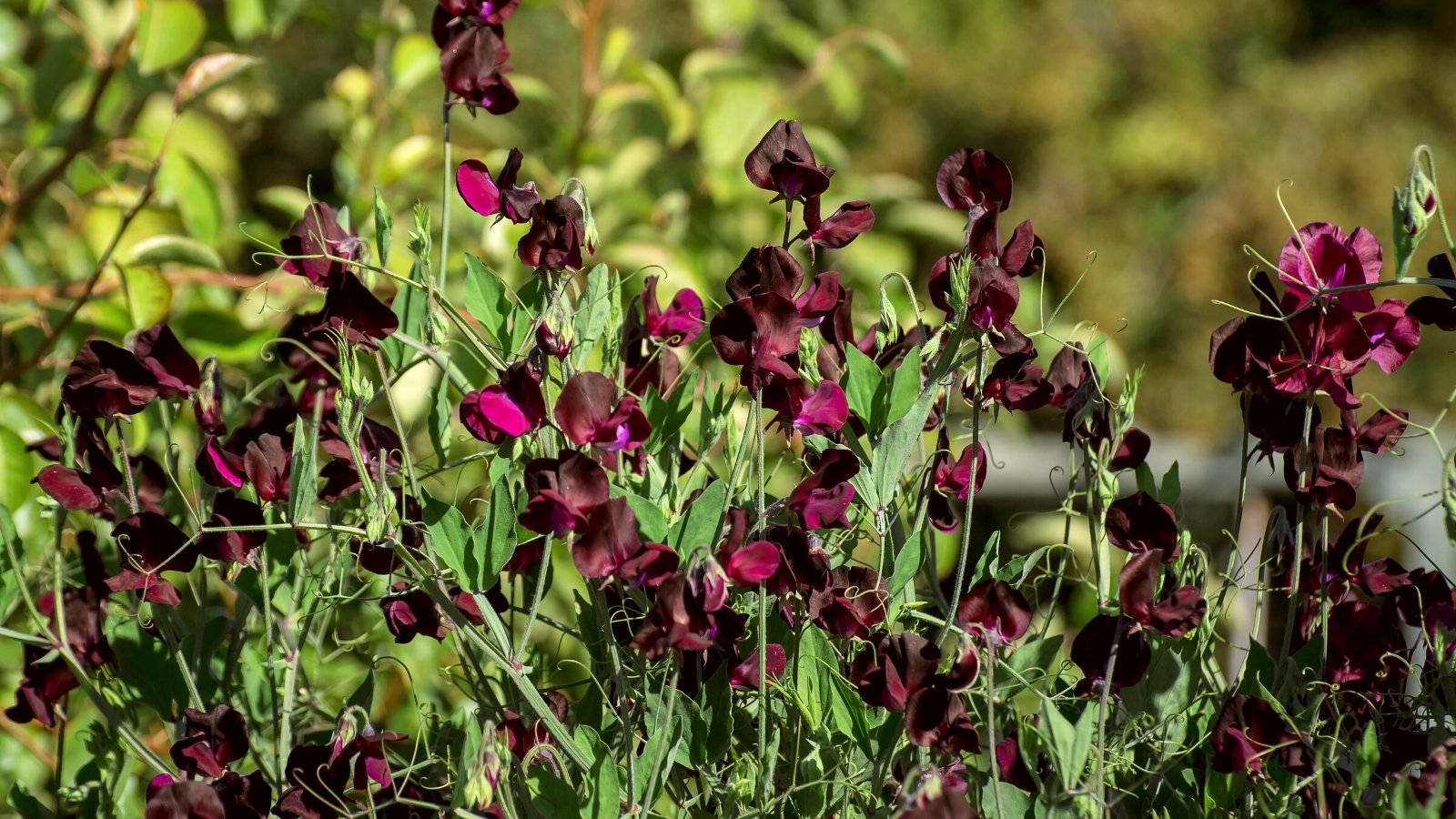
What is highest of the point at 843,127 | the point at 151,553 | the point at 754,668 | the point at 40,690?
the point at 843,127

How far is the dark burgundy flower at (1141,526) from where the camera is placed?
2.30 ft

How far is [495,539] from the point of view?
2.14 ft

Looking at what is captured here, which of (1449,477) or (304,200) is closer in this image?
(1449,477)

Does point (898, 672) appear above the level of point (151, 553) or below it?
above

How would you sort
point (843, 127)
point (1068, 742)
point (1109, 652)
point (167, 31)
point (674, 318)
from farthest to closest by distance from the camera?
1. point (843, 127)
2. point (167, 31)
3. point (674, 318)
4. point (1109, 652)
5. point (1068, 742)

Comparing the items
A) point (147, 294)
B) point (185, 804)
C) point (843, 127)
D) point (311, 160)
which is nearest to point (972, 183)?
point (185, 804)

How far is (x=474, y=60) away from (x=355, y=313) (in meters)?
0.19

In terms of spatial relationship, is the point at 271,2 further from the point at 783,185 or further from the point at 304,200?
the point at 783,185

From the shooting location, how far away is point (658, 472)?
0.76m

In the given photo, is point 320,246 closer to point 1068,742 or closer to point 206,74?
point 1068,742

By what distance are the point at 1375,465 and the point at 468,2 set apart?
300 cm

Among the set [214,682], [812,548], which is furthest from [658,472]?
[214,682]

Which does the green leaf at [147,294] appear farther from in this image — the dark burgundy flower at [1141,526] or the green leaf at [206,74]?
the dark burgundy flower at [1141,526]

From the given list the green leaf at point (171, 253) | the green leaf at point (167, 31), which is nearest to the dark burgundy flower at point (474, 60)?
the green leaf at point (171, 253)
